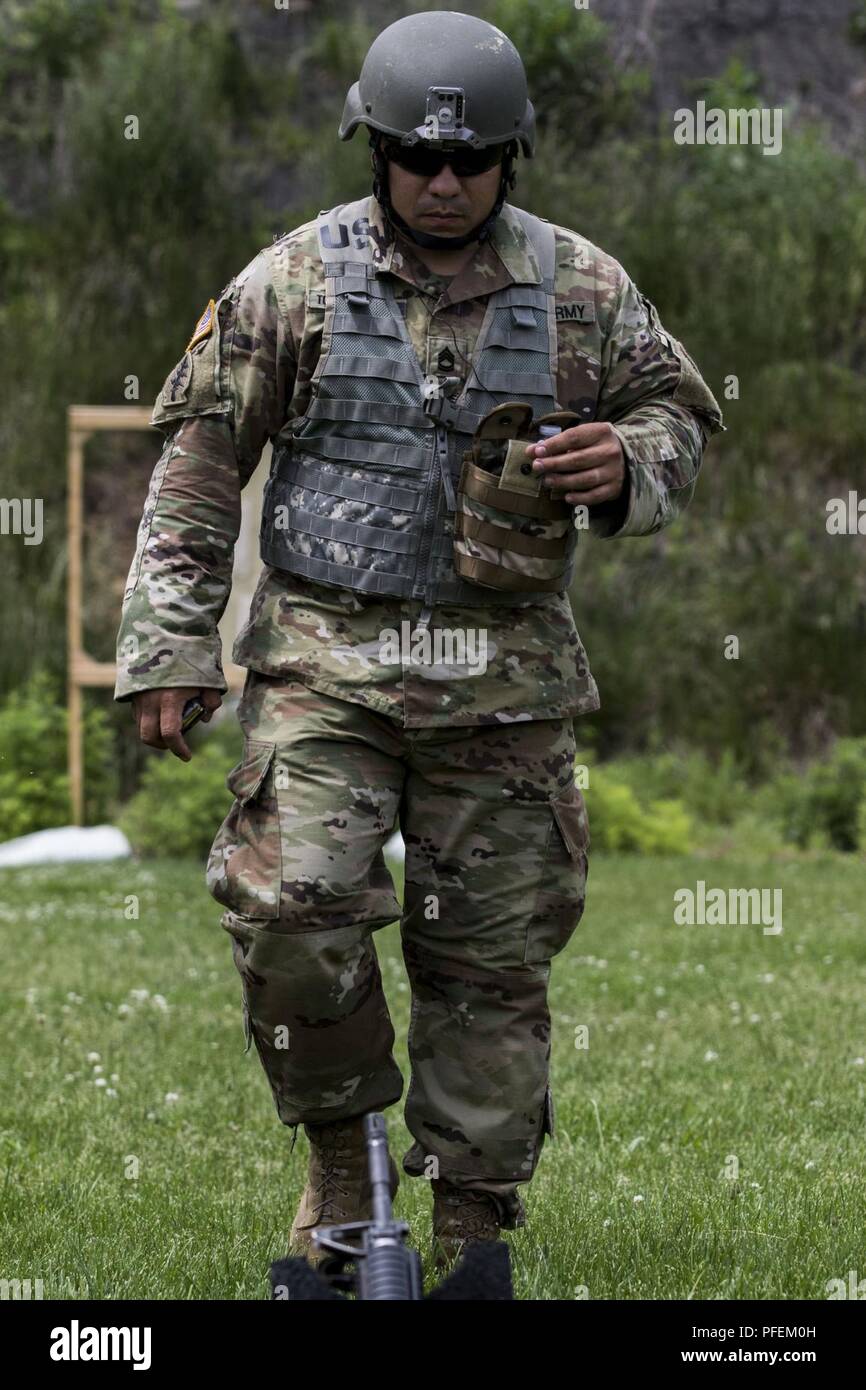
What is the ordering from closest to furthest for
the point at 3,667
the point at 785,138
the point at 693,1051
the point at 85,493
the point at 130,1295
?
the point at 130,1295, the point at 693,1051, the point at 3,667, the point at 85,493, the point at 785,138

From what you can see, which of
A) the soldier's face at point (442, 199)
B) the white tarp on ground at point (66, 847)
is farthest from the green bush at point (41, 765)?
the soldier's face at point (442, 199)

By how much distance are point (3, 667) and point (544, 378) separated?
1052cm

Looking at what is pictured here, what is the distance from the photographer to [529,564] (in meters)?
3.74

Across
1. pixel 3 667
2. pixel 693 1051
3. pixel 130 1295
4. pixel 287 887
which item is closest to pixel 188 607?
pixel 287 887

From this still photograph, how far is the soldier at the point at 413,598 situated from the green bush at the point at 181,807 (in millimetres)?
8035

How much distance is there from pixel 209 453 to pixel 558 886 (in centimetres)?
114

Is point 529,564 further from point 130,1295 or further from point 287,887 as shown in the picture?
point 130,1295

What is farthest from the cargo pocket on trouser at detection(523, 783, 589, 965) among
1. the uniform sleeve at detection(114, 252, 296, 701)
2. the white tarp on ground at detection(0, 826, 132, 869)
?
the white tarp on ground at detection(0, 826, 132, 869)

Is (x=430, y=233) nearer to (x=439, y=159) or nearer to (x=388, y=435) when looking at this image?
(x=439, y=159)

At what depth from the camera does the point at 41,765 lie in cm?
1248

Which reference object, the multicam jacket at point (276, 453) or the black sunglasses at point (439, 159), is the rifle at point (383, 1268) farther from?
the black sunglasses at point (439, 159)

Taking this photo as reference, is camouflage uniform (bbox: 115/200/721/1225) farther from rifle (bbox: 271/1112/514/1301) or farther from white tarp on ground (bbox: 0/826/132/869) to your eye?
white tarp on ground (bbox: 0/826/132/869)

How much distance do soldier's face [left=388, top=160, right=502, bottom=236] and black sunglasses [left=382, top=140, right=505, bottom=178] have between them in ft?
0.03

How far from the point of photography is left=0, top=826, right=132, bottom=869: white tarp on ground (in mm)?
12047
